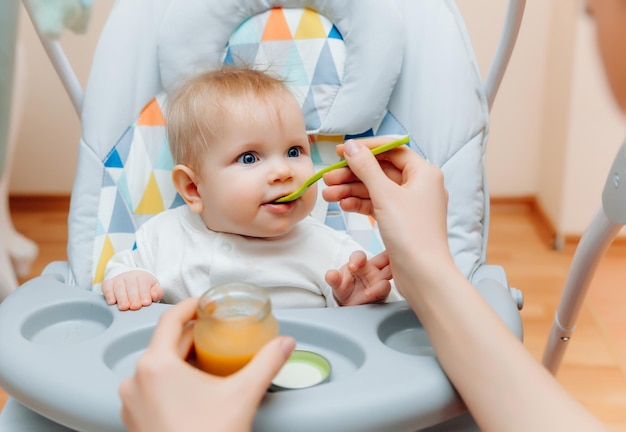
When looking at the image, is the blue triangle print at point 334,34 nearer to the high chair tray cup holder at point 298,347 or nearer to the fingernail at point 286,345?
the high chair tray cup holder at point 298,347

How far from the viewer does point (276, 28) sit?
3.72ft

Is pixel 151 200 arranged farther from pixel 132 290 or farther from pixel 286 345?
pixel 286 345

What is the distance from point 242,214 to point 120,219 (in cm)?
21

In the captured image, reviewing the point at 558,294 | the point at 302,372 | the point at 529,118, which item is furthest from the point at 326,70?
the point at 529,118

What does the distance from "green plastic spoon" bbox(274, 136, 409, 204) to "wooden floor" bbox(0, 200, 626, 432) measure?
880mm

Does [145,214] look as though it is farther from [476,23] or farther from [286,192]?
[476,23]

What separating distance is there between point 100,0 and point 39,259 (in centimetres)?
75

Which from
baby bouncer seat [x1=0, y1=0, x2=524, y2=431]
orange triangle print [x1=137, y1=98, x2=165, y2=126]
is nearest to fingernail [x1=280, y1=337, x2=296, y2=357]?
baby bouncer seat [x1=0, y1=0, x2=524, y2=431]

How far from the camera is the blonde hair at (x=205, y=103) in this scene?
0.99 metres

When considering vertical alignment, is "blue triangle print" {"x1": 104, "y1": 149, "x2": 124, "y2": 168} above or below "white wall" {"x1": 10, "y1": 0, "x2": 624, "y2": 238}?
above

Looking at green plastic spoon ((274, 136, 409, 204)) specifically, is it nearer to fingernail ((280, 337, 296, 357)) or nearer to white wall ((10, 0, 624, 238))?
fingernail ((280, 337, 296, 357))

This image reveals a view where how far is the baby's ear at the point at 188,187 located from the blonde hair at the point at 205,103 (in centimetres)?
1

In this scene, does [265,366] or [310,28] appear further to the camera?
[310,28]

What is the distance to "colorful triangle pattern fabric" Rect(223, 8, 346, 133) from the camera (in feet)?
3.68
